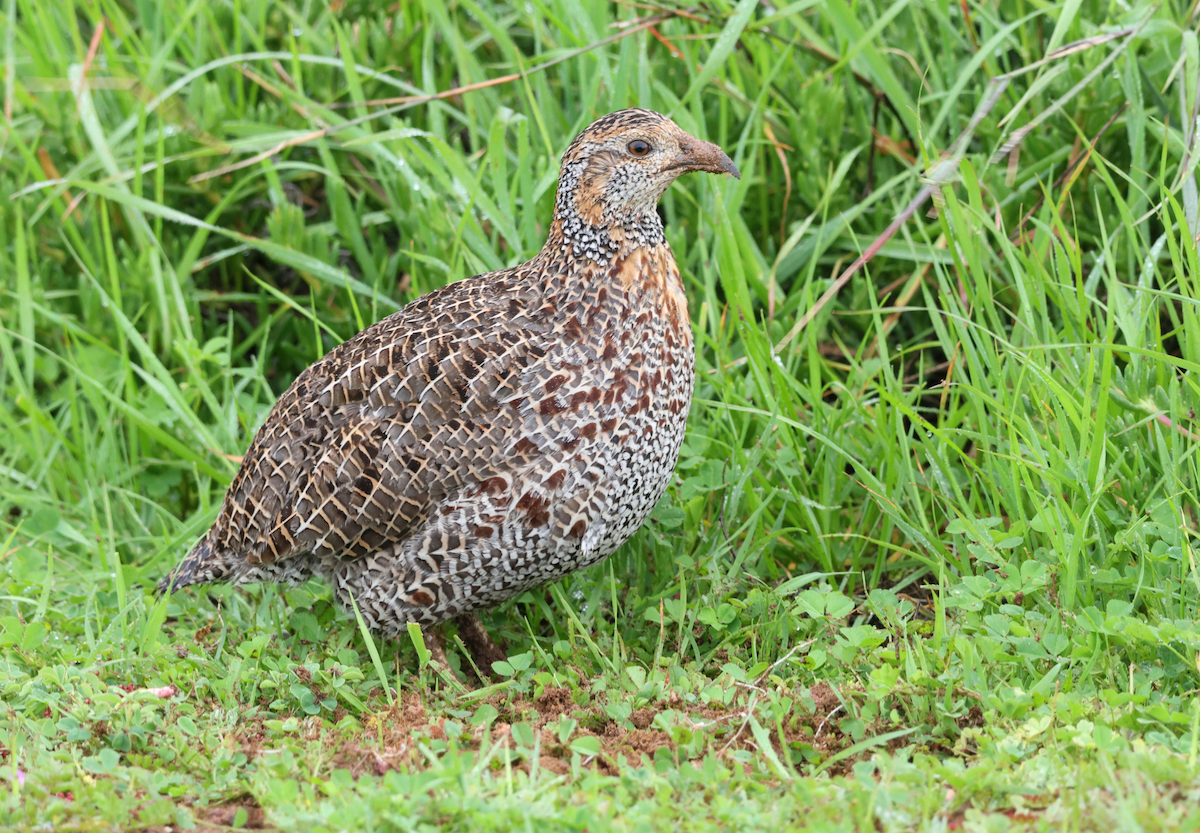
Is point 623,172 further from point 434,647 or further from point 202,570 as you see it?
point 202,570

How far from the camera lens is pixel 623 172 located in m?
3.56

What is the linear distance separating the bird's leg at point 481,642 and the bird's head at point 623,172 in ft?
3.94

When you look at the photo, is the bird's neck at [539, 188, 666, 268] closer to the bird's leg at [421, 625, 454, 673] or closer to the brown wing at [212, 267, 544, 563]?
the brown wing at [212, 267, 544, 563]

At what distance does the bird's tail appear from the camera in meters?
3.93

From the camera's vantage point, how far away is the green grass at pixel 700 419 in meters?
2.83

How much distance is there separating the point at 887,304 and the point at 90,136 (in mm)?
3236

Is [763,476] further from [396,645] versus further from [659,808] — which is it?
[659,808]

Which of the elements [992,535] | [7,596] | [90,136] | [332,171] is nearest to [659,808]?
[992,535]

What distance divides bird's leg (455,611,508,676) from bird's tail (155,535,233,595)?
74 centimetres

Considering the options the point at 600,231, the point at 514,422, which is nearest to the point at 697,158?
the point at 600,231

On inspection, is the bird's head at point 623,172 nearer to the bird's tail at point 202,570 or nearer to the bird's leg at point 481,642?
the bird's leg at point 481,642

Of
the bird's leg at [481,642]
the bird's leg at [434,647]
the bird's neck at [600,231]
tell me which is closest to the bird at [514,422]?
the bird's neck at [600,231]

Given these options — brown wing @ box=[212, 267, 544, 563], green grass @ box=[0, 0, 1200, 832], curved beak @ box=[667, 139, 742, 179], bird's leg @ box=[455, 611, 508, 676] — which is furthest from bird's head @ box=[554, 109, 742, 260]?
bird's leg @ box=[455, 611, 508, 676]

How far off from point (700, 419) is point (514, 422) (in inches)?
44.5
